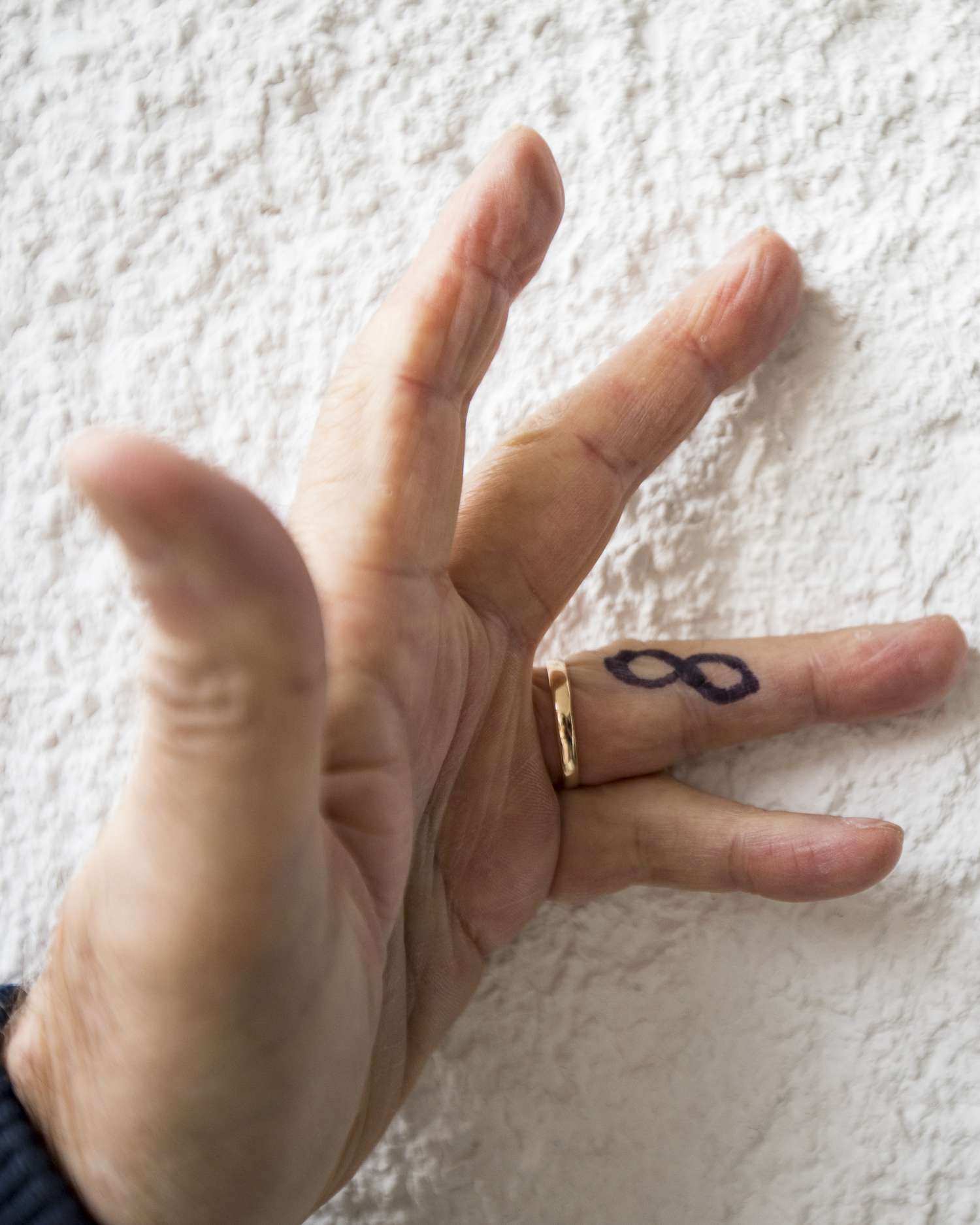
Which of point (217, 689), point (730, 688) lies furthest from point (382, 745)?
point (730, 688)

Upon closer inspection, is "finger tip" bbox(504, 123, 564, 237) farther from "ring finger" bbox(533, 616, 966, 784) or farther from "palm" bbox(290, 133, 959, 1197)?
"ring finger" bbox(533, 616, 966, 784)

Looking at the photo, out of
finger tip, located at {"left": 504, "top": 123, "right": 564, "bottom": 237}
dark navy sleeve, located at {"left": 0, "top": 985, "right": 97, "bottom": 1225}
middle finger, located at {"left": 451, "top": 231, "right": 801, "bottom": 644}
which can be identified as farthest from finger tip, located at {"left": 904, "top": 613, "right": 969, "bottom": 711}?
dark navy sleeve, located at {"left": 0, "top": 985, "right": 97, "bottom": 1225}

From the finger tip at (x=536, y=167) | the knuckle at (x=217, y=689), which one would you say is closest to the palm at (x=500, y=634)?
the finger tip at (x=536, y=167)

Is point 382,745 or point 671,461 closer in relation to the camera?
point 382,745

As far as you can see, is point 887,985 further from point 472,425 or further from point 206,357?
point 206,357

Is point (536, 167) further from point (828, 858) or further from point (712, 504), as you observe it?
point (828, 858)

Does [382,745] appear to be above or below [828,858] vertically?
above
